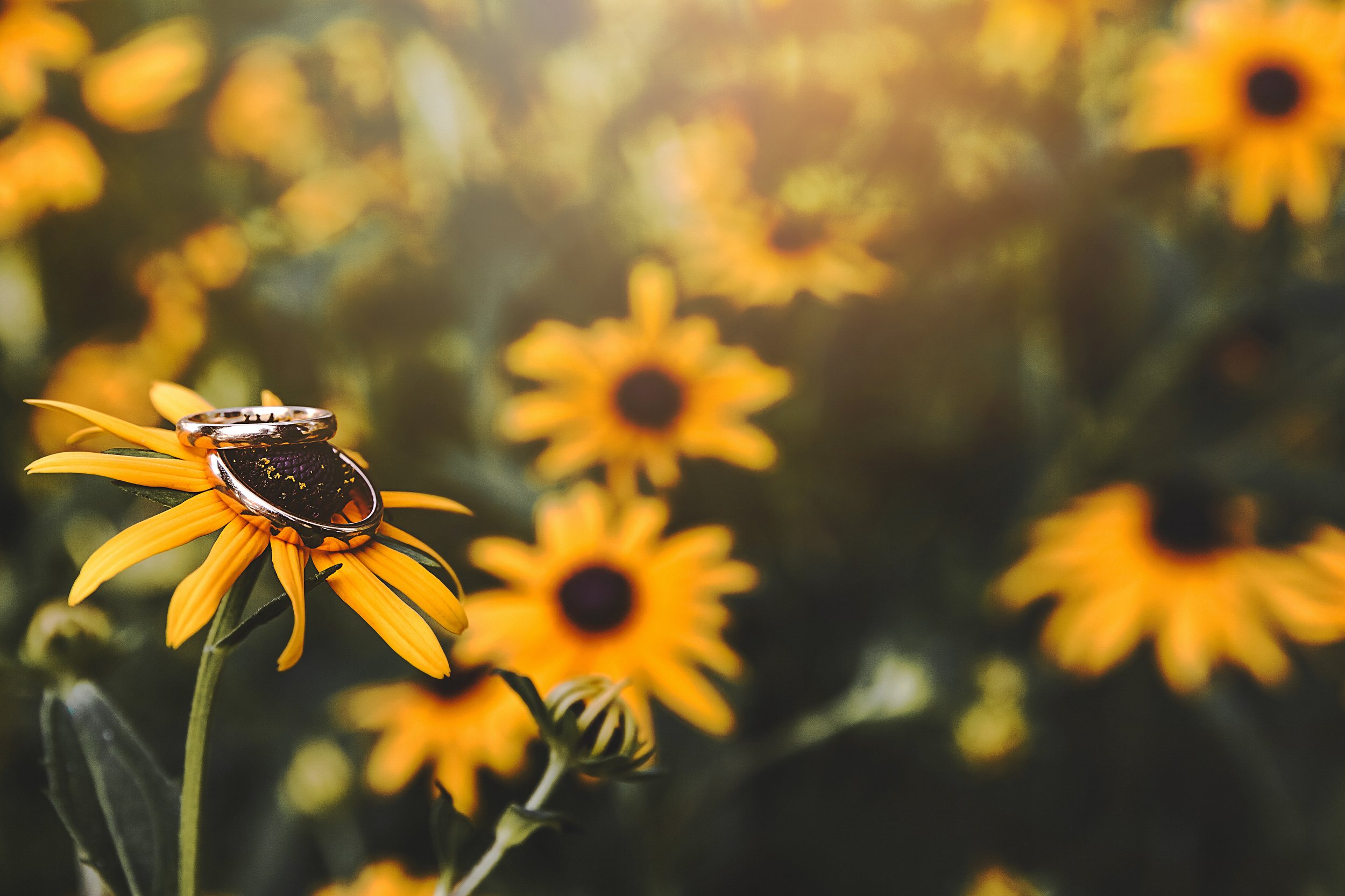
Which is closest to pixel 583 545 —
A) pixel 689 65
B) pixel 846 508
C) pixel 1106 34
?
pixel 846 508

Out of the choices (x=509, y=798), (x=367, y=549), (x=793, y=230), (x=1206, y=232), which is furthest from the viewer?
(x=1206, y=232)

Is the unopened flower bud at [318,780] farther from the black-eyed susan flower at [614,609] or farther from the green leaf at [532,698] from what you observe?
the green leaf at [532,698]

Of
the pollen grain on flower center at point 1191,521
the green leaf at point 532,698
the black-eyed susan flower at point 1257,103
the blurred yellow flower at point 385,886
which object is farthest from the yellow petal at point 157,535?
the black-eyed susan flower at point 1257,103

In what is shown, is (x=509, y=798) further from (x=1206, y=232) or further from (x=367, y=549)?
(x=1206, y=232)

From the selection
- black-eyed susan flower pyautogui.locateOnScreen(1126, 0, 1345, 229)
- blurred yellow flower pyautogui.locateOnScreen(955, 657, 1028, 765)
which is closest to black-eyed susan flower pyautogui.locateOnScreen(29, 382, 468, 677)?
blurred yellow flower pyautogui.locateOnScreen(955, 657, 1028, 765)

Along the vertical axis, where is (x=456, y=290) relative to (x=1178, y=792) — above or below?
above

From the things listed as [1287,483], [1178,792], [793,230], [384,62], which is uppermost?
[384,62]

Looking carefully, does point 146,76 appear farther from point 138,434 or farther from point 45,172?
point 138,434
